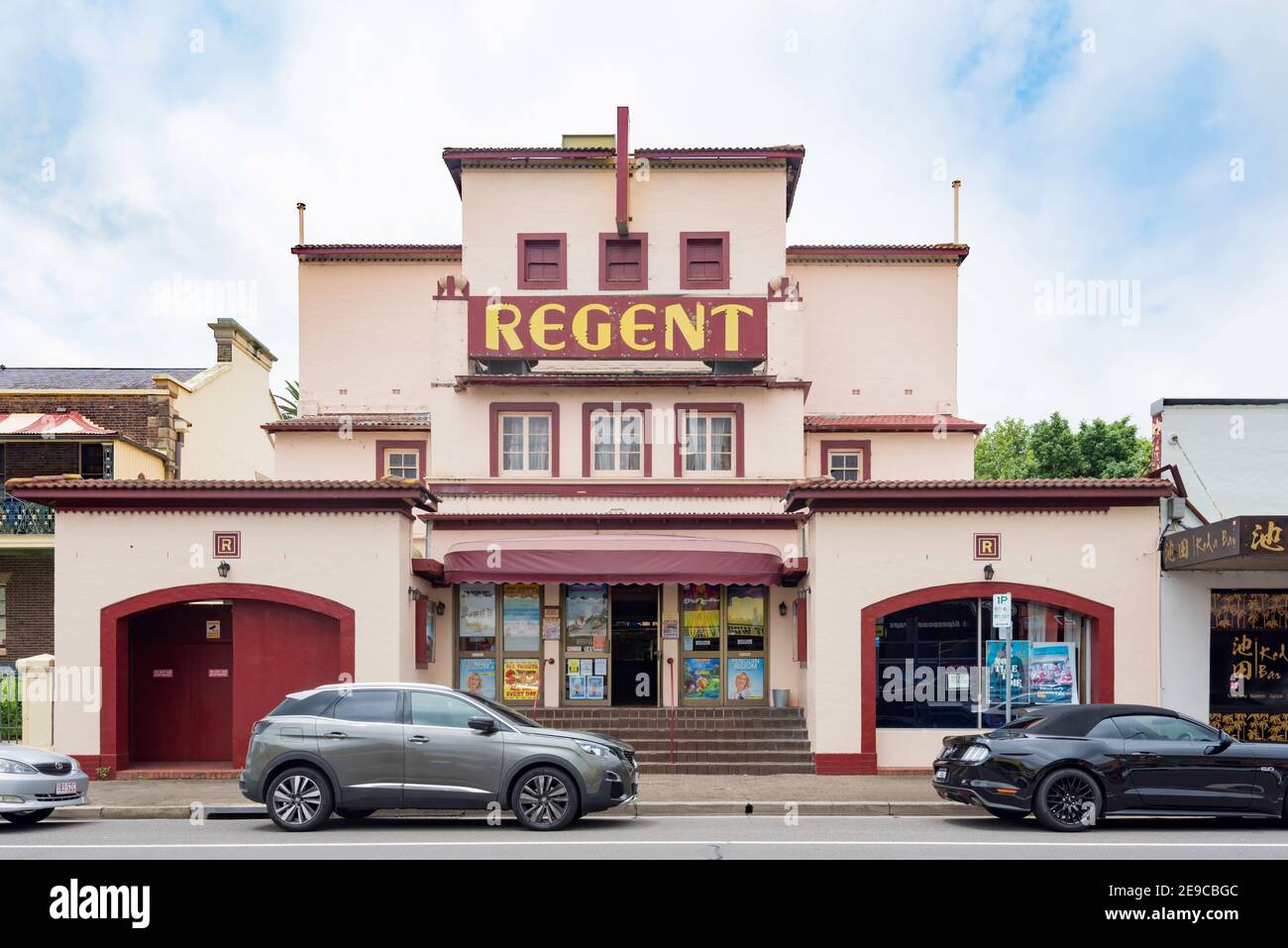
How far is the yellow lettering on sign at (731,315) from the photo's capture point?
24.7 meters

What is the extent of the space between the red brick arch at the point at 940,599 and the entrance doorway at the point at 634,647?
4612 mm

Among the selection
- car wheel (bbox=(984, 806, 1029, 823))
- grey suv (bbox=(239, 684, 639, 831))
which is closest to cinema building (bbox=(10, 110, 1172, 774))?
car wheel (bbox=(984, 806, 1029, 823))

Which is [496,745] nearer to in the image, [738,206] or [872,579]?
[872,579]

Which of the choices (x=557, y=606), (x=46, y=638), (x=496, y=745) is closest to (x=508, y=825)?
(x=496, y=745)

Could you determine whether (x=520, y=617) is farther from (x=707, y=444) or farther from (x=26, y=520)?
(x=26, y=520)

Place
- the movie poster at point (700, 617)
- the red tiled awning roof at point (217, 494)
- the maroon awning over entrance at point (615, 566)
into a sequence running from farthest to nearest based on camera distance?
1. the movie poster at point (700, 617)
2. the maroon awning over entrance at point (615, 566)
3. the red tiled awning roof at point (217, 494)

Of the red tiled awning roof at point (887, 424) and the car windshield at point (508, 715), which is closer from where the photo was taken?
the car windshield at point (508, 715)

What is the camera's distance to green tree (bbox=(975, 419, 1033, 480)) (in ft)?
210

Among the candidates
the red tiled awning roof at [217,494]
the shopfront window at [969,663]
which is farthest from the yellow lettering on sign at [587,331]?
the shopfront window at [969,663]

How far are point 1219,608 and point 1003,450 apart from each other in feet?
154

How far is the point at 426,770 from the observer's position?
14.0m

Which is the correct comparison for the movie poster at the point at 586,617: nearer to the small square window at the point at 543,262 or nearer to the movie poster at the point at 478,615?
the movie poster at the point at 478,615

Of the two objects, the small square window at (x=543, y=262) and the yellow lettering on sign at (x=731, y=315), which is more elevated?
the small square window at (x=543, y=262)

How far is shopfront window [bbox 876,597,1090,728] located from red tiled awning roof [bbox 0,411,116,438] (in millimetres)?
19165
